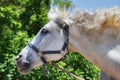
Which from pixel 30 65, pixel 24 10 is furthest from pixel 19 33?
pixel 30 65

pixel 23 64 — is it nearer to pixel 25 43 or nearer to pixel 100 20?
pixel 100 20

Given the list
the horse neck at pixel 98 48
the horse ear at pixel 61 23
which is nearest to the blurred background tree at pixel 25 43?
the horse ear at pixel 61 23

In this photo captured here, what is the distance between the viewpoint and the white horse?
485cm

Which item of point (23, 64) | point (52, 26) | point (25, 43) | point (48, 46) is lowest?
point (25, 43)

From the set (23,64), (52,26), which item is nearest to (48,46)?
(52,26)

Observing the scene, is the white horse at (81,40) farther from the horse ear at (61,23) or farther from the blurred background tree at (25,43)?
the blurred background tree at (25,43)

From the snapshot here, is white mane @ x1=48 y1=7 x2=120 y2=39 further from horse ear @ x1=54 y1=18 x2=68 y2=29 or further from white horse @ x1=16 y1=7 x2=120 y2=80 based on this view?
horse ear @ x1=54 y1=18 x2=68 y2=29

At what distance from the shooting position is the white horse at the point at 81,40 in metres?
4.85

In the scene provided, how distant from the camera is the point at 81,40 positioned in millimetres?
5016

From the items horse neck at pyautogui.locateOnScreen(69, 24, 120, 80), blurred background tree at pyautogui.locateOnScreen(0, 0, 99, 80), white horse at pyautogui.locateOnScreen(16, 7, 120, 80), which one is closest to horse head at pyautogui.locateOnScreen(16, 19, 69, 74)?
white horse at pyautogui.locateOnScreen(16, 7, 120, 80)

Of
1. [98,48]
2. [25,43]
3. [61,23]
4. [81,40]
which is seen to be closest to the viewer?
[98,48]

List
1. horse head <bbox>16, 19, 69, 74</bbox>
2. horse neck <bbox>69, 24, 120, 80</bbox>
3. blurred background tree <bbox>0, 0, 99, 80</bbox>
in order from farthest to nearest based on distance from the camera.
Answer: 1. blurred background tree <bbox>0, 0, 99, 80</bbox>
2. horse head <bbox>16, 19, 69, 74</bbox>
3. horse neck <bbox>69, 24, 120, 80</bbox>

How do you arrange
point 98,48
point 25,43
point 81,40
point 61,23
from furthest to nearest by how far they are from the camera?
point 25,43, point 61,23, point 81,40, point 98,48

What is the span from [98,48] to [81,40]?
0.23 meters
